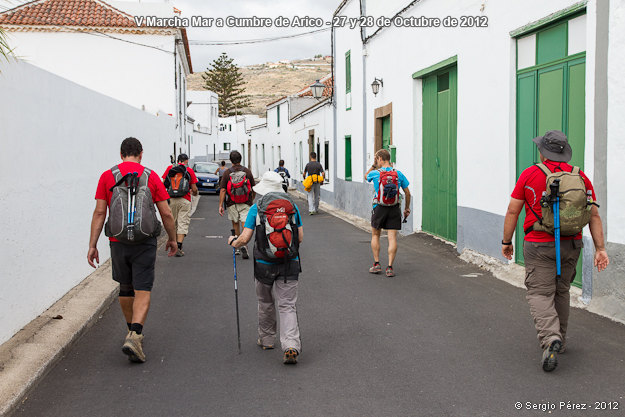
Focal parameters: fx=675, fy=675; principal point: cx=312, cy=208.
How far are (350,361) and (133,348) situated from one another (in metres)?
1.73

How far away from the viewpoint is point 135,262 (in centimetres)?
555

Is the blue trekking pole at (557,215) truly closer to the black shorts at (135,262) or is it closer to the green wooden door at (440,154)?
the black shorts at (135,262)

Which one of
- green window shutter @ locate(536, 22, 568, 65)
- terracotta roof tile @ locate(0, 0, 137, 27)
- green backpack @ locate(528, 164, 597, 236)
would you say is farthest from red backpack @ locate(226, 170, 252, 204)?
terracotta roof tile @ locate(0, 0, 137, 27)

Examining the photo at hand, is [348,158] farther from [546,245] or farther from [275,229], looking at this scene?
[546,245]

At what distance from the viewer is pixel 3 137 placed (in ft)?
19.1

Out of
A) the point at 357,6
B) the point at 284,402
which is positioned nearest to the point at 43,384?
the point at 284,402

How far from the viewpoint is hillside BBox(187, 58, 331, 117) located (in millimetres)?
121625

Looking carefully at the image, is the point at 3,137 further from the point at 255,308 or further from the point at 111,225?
the point at 255,308

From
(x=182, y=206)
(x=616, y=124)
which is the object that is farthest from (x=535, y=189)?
(x=182, y=206)

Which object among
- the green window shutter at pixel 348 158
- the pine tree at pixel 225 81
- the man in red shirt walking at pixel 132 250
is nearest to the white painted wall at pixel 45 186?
the man in red shirt walking at pixel 132 250

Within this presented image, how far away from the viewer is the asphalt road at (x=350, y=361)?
4480 mm

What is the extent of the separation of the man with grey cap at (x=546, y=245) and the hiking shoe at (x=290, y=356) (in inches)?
75.2

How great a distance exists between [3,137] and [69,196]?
2.45 meters

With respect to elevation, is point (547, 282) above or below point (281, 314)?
above
